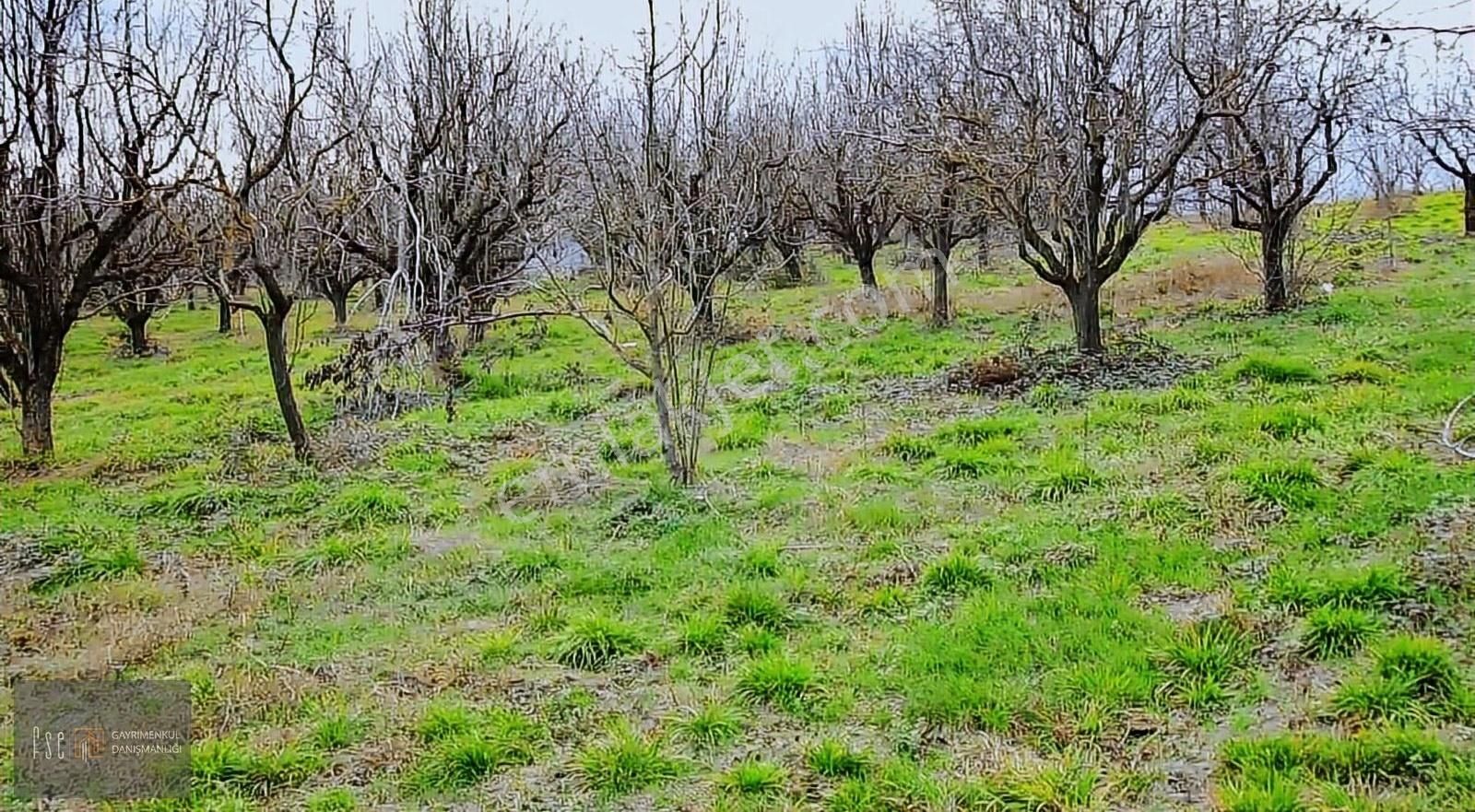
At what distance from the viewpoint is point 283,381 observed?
8.48 metres

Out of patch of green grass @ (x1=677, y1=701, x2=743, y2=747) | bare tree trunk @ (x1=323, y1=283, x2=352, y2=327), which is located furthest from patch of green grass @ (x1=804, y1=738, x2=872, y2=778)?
bare tree trunk @ (x1=323, y1=283, x2=352, y2=327)

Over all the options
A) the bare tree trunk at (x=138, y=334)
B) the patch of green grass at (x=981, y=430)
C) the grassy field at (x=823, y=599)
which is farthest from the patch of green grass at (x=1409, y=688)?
the bare tree trunk at (x=138, y=334)

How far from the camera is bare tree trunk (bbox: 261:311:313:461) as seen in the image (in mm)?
8273

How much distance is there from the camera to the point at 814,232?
2406 cm

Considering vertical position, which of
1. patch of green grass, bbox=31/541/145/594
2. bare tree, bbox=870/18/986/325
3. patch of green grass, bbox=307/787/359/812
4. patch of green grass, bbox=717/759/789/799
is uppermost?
bare tree, bbox=870/18/986/325

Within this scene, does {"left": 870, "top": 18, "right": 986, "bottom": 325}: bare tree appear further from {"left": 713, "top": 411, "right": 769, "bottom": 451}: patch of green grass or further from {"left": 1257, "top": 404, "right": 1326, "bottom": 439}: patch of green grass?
{"left": 1257, "top": 404, "right": 1326, "bottom": 439}: patch of green grass

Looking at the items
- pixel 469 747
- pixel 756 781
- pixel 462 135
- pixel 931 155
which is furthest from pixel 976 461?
pixel 462 135

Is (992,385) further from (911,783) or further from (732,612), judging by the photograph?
(911,783)

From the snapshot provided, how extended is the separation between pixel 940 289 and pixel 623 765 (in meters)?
12.1

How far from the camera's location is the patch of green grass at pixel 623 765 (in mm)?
3357

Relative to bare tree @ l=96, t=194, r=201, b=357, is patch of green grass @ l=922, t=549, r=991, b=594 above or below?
below

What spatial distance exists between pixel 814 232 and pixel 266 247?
16.6 metres

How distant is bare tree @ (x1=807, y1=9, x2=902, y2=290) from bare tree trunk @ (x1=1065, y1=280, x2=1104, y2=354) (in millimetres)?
5760

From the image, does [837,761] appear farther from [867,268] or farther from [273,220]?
[867,268]
